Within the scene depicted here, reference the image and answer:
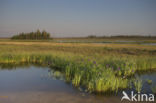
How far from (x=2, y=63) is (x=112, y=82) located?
10.8 m

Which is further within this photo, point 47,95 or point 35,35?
point 35,35

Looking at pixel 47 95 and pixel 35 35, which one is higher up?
pixel 35 35

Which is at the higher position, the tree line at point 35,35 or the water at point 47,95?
the tree line at point 35,35

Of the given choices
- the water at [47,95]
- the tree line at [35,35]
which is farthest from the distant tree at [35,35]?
the water at [47,95]

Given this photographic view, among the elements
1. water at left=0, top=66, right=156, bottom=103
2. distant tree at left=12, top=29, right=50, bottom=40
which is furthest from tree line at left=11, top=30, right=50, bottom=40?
water at left=0, top=66, right=156, bottom=103

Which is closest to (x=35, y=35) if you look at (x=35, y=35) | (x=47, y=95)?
(x=35, y=35)

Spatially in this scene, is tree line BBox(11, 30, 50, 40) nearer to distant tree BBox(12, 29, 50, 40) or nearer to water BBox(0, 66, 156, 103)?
distant tree BBox(12, 29, 50, 40)

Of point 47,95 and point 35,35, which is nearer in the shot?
point 47,95

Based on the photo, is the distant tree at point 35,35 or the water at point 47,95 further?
the distant tree at point 35,35

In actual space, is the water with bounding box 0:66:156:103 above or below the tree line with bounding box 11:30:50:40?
below

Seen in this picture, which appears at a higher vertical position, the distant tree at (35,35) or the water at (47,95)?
the distant tree at (35,35)

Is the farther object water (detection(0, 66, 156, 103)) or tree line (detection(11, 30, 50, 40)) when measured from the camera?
tree line (detection(11, 30, 50, 40))

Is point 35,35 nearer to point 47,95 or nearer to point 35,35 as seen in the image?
point 35,35

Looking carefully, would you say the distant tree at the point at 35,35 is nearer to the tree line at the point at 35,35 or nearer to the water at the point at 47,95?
the tree line at the point at 35,35
